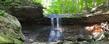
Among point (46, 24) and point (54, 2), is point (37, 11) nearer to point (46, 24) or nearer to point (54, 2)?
point (46, 24)

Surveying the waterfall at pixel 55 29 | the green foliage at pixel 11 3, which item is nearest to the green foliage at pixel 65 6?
the waterfall at pixel 55 29

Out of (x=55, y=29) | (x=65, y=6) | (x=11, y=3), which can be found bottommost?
(x=65, y=6)

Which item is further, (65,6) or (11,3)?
(65,6)

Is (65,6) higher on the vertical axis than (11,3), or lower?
lower

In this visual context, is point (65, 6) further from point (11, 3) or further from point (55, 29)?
point (11, 3)

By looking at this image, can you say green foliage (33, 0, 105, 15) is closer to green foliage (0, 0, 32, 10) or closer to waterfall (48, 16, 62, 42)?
waterfall (48, 16, 62, 42)

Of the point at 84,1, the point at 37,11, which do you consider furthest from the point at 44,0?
the point at 37,11

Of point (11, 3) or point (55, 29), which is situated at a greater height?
point (11, 3)

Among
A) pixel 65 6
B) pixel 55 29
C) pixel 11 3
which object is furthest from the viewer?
pixel 65 6

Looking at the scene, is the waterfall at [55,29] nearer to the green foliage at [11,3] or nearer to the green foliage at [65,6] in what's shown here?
the green foliage at [11,3]

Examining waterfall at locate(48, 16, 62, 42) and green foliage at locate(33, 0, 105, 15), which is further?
green foliage at locate(33, 0, 105, 15)

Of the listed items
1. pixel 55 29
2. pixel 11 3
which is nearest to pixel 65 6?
pixel 55 29

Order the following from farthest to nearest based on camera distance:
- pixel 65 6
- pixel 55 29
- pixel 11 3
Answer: pixel 65 6 → pixel 55 29 → pixel 11 3

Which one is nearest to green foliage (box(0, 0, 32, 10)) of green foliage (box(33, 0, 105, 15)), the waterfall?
the waterfall
